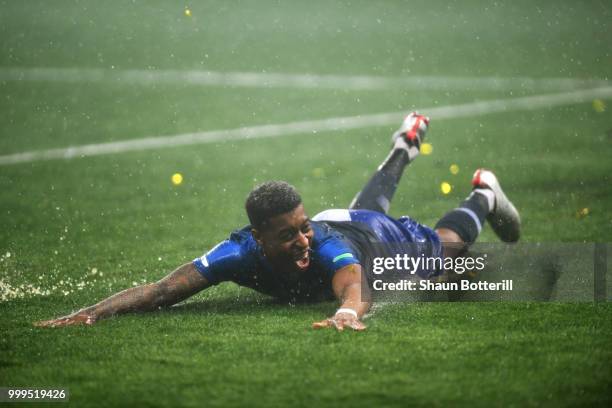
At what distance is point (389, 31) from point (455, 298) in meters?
14.6

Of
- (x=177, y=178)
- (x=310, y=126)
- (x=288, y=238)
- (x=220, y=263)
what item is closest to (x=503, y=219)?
(x=288, y=238)

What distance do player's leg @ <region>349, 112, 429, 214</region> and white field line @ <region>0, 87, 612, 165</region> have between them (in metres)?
4.65

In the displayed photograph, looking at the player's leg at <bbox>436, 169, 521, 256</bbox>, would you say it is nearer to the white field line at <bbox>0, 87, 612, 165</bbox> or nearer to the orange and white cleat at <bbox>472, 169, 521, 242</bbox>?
the orange and white cleat at <bbox>472, 169, 521, 242</bbox>

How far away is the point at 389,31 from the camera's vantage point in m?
Result: 20.8

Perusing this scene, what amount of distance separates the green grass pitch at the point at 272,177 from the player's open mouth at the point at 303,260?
0.32 metres

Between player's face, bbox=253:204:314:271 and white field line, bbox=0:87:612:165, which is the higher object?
white field line, bbox=0:87:612:165

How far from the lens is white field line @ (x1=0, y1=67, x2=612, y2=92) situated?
1614cm

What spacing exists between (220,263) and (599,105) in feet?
30.7

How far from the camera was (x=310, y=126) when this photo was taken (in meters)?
14.3

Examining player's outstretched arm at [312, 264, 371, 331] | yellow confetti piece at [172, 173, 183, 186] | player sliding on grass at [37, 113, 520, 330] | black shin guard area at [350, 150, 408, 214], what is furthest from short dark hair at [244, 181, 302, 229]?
yellow confetti piece at [172, 173, 183, 186]

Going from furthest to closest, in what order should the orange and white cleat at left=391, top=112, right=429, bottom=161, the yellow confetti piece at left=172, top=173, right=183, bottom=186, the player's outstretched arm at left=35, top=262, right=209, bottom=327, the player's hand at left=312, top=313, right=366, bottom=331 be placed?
the yellow confetti piece at left=172, top=173, right=183, bottom=186
the orange and white cleat at left=391, top=112, right=429, bottom=161
the player's outstretched arm at left=35, top=262, right=209, bottom=327
the player's hand at left=312, top=313, right=366, bottom=331

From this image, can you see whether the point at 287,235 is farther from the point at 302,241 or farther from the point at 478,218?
the point at 478,218

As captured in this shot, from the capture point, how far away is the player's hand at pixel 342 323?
228 inches

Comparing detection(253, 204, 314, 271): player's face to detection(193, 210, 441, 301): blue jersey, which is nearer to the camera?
detection(253, 204, 314, 271): player's face
